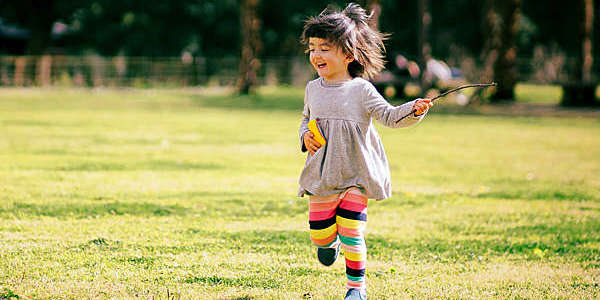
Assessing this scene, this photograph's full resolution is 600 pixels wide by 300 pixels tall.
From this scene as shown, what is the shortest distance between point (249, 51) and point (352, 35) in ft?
86.7

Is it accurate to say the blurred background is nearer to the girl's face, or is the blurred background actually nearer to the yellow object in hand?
the girl's face

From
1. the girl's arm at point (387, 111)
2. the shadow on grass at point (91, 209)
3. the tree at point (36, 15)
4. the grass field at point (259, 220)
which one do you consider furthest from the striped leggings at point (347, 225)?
the tree at point (36, 15)

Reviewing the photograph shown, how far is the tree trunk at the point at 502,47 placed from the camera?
78.8ft

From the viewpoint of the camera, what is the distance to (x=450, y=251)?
17.3ft

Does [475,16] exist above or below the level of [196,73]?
above

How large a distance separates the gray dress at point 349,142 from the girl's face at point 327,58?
92 millimetres

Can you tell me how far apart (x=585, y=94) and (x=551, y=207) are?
55.8 ft

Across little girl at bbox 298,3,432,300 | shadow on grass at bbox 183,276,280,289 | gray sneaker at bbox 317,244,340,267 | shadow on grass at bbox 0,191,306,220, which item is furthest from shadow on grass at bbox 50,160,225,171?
little girl at bbox 298,3,432,300

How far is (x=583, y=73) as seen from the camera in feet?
81.8

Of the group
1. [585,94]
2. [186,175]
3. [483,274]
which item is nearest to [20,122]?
[186,175]

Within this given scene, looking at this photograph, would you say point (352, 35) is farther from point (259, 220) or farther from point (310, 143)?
point (259, 220)

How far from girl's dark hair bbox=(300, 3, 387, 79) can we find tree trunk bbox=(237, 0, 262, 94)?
84.9 ft

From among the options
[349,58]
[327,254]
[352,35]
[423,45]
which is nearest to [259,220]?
[327,254]

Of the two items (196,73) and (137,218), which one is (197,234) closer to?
(137,218)
